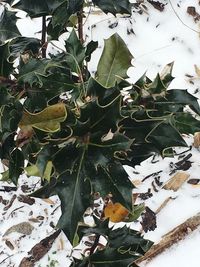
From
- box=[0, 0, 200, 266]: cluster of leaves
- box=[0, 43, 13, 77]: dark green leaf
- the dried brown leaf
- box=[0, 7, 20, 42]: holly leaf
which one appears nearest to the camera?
box=[0, 0, 200, 266]: cluster of leaves

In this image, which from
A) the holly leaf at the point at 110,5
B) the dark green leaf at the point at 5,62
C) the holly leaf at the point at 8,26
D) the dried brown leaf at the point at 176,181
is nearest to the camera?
the dark green leaf at the point at 5,62

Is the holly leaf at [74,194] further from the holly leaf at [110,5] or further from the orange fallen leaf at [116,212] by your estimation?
the holly leaf at [110,5]

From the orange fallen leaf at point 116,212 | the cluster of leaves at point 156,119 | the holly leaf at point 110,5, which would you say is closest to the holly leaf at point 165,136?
the cluster of leaves at point 156,119

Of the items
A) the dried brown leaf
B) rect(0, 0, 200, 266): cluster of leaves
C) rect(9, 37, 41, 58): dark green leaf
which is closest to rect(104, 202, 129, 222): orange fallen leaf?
rect(0, 0, 200, 266): cluster of leaves

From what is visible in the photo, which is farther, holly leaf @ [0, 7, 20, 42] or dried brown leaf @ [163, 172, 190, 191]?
dried brown leaf @ [163, 172, 190, 191]

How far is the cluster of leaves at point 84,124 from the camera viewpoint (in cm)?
94

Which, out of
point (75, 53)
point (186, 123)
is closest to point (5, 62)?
point (75, 53)

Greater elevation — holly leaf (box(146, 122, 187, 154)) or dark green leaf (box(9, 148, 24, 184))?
holly leaf (box(146, 122, 187, 154))

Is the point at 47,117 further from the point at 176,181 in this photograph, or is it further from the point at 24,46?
the point at 176,181

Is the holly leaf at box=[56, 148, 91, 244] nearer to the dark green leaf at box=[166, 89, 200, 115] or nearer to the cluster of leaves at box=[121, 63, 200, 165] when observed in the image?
the cluster of leaves at box=[121, 63, 200, 165]

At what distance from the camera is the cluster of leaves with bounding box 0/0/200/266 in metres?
0.94

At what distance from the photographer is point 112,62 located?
1120 mm

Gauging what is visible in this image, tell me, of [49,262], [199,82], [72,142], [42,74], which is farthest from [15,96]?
[199,82]

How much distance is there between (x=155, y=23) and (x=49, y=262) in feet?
3.04
